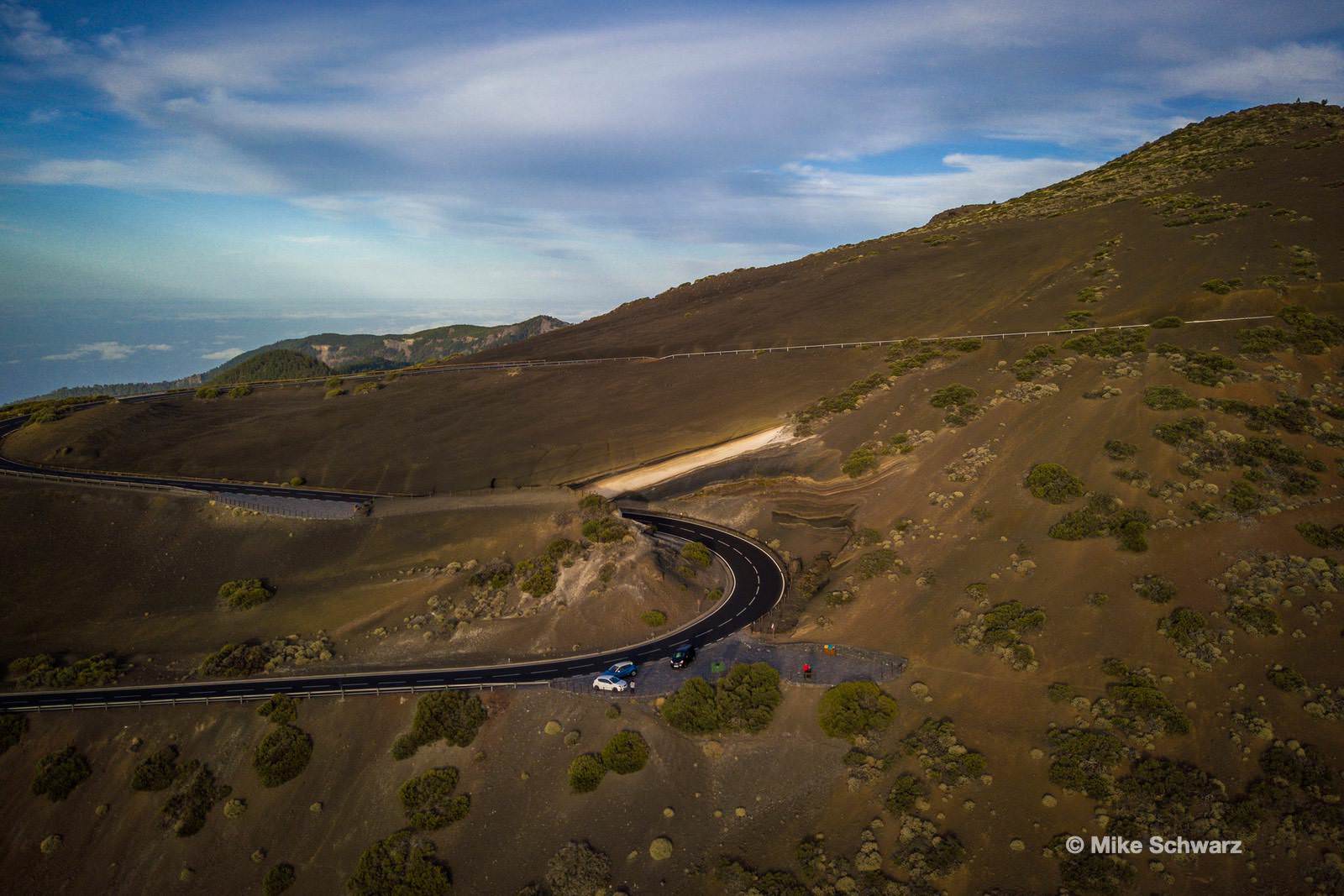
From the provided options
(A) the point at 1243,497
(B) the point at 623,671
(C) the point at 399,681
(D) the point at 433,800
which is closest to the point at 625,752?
(B) the point at 623,671

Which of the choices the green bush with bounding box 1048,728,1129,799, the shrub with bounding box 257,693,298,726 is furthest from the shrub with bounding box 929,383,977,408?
the shrub with bounding box 257,693,298,726

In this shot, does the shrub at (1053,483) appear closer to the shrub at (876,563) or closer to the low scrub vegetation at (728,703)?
the shrub at (876,563)

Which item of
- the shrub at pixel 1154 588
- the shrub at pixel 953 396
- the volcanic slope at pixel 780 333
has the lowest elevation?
the shrub at pixel 1154 588

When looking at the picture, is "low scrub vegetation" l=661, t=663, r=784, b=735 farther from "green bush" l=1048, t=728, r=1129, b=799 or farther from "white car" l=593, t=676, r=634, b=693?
"green bush" l=1048, t=728, r=1129, b=799

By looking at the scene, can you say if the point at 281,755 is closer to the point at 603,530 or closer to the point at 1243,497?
the point at 603,530

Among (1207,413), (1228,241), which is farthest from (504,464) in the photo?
(1228,241)

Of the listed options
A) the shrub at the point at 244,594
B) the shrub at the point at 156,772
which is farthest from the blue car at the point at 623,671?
the shrub at the point at 244,594
